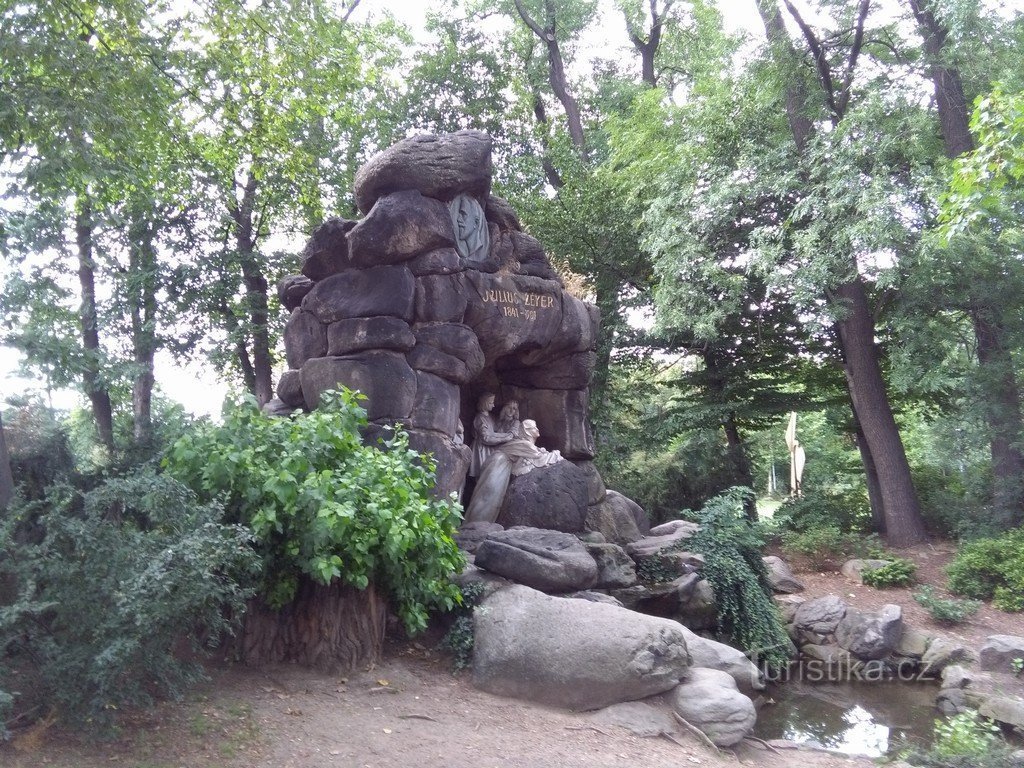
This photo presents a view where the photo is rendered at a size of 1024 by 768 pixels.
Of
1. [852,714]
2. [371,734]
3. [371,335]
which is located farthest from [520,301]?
[371,734]

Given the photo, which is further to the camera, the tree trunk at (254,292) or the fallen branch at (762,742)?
the tree trunk at (254,292)

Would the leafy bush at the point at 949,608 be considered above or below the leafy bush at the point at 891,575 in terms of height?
below

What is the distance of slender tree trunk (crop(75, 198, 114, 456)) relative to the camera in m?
15.2

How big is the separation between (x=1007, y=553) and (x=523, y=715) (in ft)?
27.8

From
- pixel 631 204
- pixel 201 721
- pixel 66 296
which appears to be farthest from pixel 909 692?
pixel 66 296

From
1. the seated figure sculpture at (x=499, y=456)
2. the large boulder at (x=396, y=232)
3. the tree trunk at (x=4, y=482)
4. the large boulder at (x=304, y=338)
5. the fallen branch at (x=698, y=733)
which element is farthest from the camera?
the seated figure sculpture at (x=499, y=456)

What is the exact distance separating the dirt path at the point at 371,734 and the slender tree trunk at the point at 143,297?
35.8 feet

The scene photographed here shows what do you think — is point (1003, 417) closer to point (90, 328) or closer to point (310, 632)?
point (310, 632)

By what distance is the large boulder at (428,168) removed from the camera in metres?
9.85

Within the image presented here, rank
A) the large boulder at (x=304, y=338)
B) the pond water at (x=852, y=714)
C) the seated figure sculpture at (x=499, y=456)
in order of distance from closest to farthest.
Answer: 1. the pond water at (x=852, y=714)
2. the large boulder at (x=304, y=338)
3. the seated figure sculpture at (x=499, y=456)

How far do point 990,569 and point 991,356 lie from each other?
10.9ft

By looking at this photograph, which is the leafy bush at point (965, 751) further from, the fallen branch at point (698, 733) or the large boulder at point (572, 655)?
the large boulder at point (572, 655)

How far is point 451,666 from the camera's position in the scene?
297 inches

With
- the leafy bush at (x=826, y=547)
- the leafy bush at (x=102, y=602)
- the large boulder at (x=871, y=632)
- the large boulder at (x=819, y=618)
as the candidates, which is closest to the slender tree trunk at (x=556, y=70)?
the leafy bush at (x=826, y=547)
